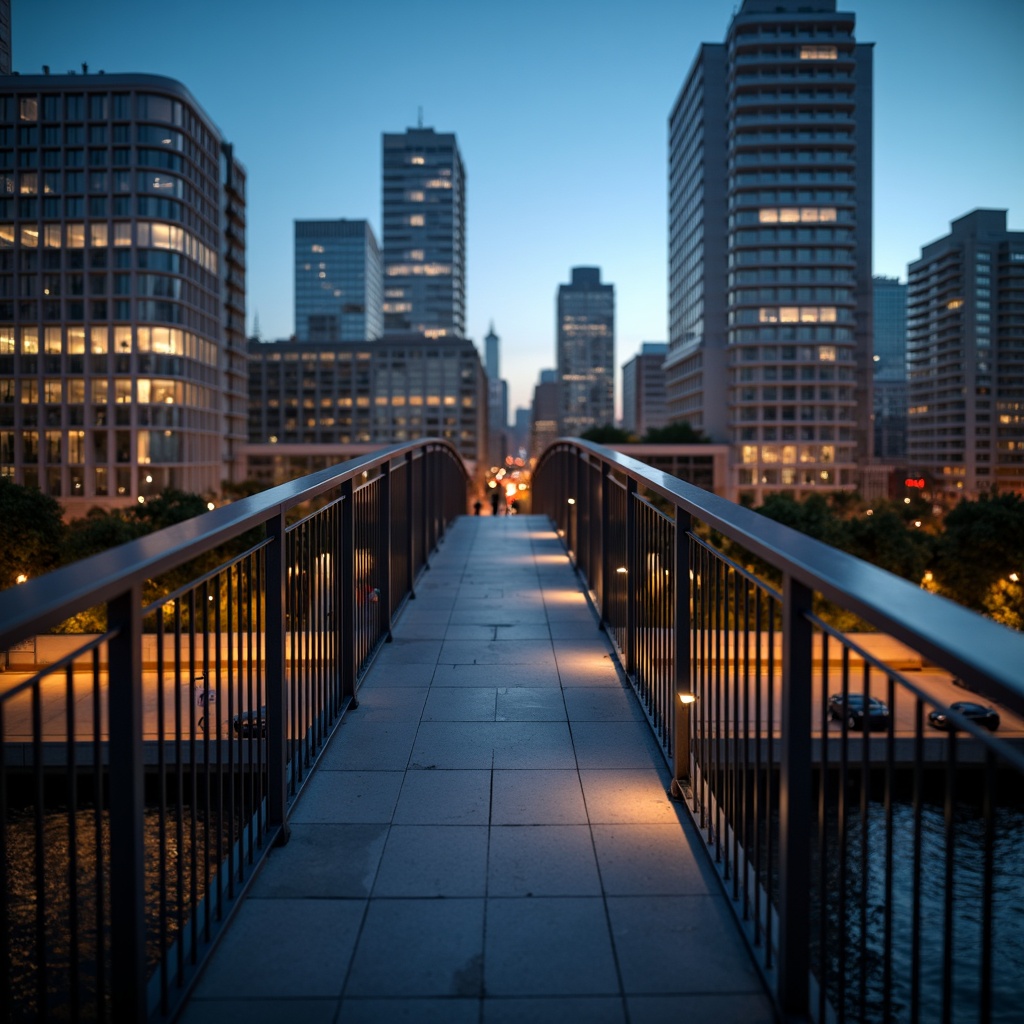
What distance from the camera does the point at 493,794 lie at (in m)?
3.93

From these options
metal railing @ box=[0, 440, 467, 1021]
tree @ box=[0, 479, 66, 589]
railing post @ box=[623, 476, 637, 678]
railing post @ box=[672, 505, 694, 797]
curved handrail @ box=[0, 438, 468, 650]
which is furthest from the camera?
tree @ box=[0, 479, 66, 589]

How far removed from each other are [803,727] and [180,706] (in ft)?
6.18

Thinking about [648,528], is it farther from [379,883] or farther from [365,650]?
[379,883]

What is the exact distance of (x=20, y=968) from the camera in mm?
4684

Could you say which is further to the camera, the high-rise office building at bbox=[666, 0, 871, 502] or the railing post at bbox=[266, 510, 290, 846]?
the high-rise office building at bbox=[666, 0, 871, 502]

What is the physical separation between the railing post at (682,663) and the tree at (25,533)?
113ft

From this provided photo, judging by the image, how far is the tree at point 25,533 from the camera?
111 feet

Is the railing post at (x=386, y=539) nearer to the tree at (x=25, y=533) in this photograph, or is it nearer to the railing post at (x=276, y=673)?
the railing post at (x=276, y=673)

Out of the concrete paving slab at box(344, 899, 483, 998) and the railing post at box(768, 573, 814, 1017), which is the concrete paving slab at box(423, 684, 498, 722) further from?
the railing post at box(768, 573, 814, 1017)

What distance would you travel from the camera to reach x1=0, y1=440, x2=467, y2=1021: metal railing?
1945 mm

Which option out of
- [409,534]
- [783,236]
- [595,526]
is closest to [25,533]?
[409,534]

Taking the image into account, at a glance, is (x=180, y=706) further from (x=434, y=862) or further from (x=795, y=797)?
(x=795, y=797)

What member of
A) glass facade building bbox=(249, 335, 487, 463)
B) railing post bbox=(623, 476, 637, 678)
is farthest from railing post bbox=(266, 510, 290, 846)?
glass facade building bbox=(249, 335, 487, 463)

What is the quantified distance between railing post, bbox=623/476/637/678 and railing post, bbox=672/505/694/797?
4.66 feet
